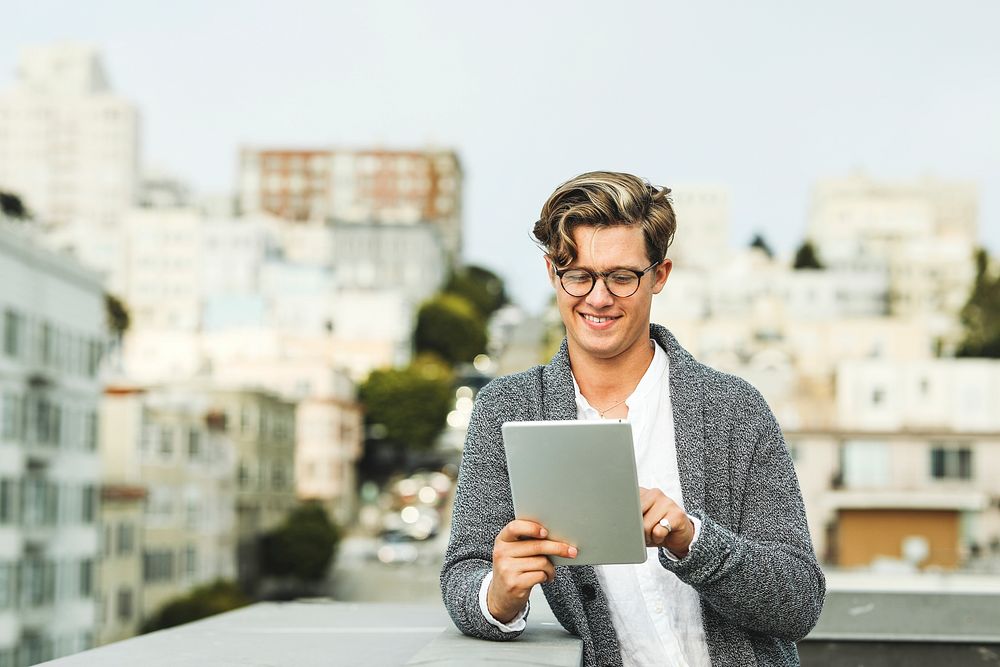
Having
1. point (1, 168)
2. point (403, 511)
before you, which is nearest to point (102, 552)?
point (403, 511)

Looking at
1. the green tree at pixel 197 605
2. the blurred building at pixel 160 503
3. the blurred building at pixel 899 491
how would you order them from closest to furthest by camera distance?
the blurred building at pixel 160 503 < the green tree at pixel 197 605 < the blurred building at pixel 899 491

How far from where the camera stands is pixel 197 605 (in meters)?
49.8

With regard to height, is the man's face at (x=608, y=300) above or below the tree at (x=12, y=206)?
below

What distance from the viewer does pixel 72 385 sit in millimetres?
45094

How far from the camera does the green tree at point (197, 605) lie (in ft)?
157

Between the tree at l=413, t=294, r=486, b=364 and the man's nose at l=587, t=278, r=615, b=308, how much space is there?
10138 cm

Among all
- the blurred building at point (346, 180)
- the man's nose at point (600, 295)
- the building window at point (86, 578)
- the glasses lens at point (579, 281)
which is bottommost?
the building window at point (86, 578)

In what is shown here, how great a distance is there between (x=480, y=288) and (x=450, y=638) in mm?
128475

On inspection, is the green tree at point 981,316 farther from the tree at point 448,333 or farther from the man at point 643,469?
the man at point 643,469

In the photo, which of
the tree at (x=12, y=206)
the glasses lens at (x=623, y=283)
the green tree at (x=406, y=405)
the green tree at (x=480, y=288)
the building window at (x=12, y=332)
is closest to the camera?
the glasses lens at (x=623, y=283)

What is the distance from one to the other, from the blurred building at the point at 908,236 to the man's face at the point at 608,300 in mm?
103095

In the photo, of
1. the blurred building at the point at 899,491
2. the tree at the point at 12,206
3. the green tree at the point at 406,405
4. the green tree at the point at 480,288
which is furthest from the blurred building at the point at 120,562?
the green tree at the point at 480,288

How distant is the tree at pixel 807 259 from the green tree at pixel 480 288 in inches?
1076

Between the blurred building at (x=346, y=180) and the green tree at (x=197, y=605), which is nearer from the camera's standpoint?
the green tree at (x=197, y=605)
